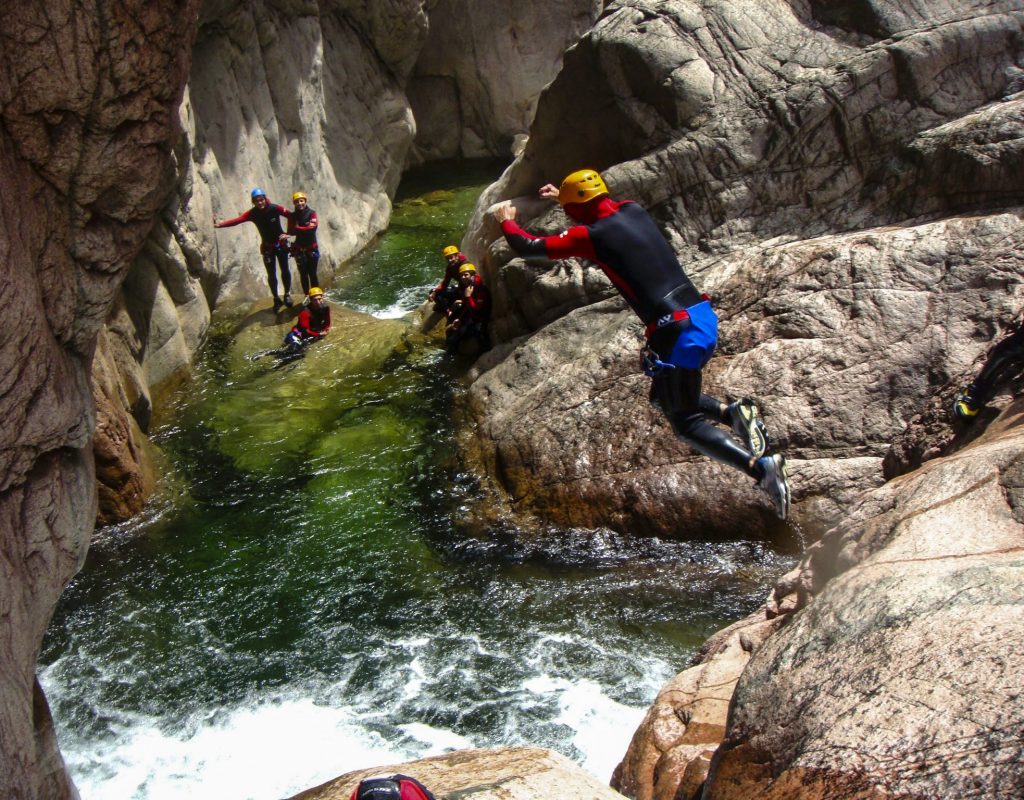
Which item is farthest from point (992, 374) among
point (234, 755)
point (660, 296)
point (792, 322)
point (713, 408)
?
point (234, 755)

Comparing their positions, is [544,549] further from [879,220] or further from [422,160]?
[422,160]

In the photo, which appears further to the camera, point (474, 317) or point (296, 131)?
point (296, 131)

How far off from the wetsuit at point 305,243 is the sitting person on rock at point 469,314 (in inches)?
134

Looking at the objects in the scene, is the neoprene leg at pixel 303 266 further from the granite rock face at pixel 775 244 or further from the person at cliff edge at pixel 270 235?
the granite rock face at pixel 775 244

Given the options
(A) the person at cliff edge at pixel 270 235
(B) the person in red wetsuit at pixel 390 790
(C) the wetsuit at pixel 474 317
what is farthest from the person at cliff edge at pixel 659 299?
(A) the person at cliff edge at pixel 270 235

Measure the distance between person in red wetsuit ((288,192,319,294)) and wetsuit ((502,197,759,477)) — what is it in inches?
370

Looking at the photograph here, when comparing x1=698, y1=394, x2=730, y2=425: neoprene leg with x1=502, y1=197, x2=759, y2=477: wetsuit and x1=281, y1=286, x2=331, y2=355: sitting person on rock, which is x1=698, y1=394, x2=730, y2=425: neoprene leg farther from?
x1=281, y1=286, x2=331, y2=355: sitting person on rock

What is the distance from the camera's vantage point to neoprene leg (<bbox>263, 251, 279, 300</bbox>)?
14.7 metres

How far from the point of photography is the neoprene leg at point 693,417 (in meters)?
6.23

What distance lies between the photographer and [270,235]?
14570 mm

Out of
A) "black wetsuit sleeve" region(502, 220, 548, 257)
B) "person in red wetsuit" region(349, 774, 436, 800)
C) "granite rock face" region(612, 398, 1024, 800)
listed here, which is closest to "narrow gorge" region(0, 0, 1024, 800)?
"granite rock face" region(612, 398, 1024, 800)

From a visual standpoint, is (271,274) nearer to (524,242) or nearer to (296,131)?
(296,131)

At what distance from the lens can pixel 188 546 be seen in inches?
374

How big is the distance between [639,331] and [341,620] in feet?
13.4
